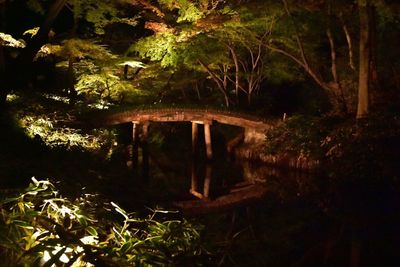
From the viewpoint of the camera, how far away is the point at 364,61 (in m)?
11.5

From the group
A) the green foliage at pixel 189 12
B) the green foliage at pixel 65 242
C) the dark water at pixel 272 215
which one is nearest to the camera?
the green foliage at pixel 65 242

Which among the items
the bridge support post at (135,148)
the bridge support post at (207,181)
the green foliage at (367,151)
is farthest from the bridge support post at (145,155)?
the green foliage at (367,151)

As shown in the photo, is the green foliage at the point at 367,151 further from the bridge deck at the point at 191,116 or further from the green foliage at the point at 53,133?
the green foliage at the point at 53,133

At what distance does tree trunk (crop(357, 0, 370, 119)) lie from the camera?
11266mm

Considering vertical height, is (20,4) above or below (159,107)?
above

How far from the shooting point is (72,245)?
9.04 feet

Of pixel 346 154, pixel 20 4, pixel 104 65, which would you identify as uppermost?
pixel 20 4

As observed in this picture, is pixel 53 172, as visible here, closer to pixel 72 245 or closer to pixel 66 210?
pixel 66 210

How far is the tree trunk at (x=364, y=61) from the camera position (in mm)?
11266

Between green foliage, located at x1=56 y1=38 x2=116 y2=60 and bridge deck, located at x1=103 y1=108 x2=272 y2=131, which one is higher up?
green foliage, located at x1=56 y1=38 x2=116 y2=60

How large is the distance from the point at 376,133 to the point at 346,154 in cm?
94

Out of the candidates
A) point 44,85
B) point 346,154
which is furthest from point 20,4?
point 346,154

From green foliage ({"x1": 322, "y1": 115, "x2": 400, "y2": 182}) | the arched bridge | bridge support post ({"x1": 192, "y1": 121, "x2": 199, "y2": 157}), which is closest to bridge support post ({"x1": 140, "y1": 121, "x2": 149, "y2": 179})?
the arched bridge

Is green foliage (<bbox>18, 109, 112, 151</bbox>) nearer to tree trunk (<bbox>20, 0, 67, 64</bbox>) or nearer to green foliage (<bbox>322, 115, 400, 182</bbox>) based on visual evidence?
tree trunk (<bbox>20, 0, 67, 64</bbox>)
